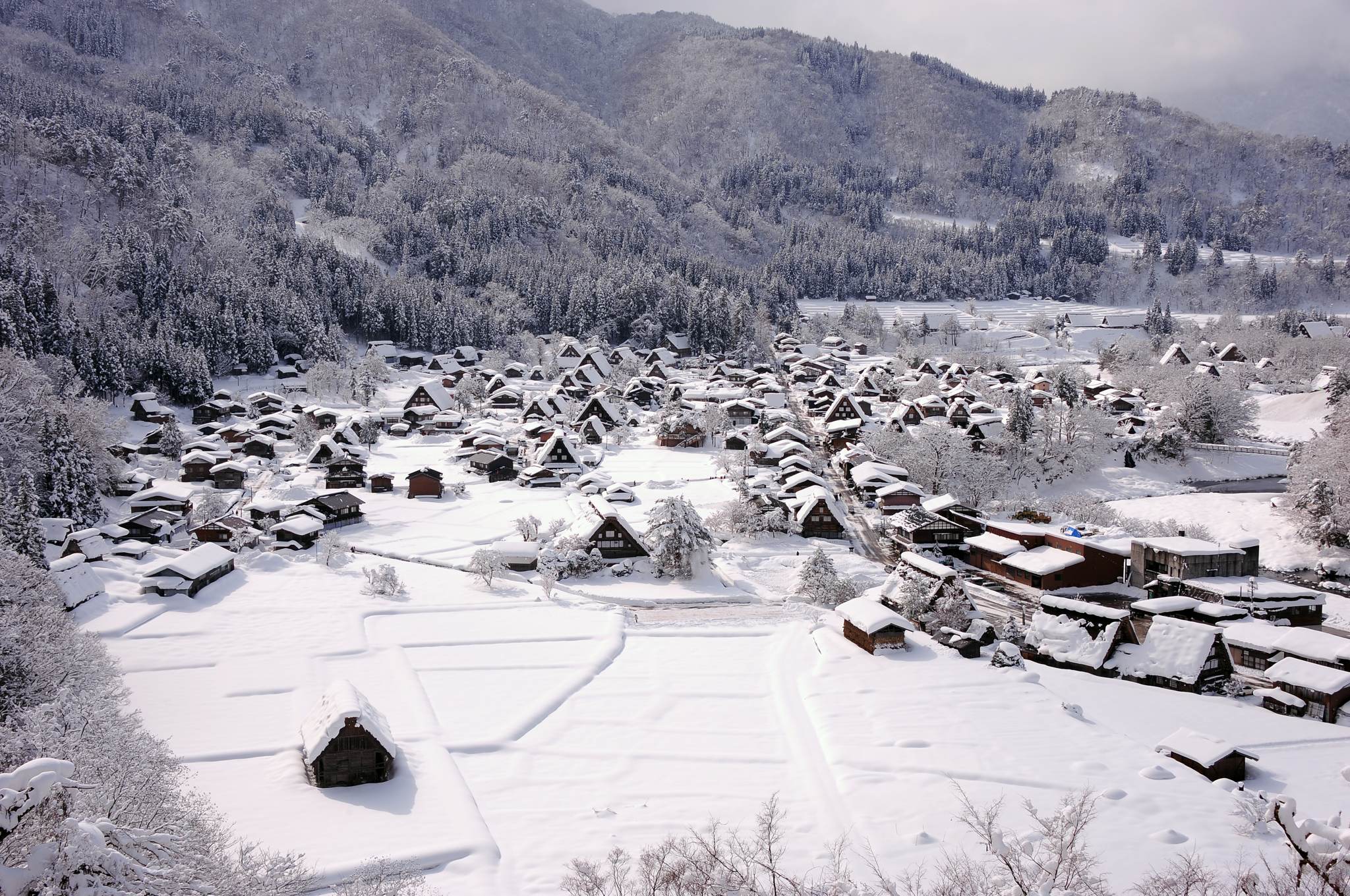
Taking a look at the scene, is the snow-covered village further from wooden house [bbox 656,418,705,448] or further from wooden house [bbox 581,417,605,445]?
wooden house [bbox 581,417,605,445]

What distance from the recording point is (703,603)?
1143 inches

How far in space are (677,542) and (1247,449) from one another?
1625 inches

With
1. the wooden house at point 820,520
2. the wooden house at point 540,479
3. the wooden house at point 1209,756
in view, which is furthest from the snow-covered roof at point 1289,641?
the wooden house at point 540,479

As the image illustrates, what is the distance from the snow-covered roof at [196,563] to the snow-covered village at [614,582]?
0.68 ft

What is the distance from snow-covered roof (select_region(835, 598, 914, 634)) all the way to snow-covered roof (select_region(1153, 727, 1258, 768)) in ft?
23.3

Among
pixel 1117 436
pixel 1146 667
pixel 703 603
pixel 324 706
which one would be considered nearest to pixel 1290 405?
pixel 1117 436

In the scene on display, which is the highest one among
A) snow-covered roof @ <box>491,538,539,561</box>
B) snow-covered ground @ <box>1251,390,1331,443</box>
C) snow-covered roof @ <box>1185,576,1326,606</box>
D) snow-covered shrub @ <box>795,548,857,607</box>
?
snow-covered ground @ <box>1251,390,1331,443</box>

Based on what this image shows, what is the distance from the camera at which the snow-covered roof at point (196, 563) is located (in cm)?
2698

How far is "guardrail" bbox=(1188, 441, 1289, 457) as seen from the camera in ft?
167

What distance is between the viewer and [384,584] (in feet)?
92.5

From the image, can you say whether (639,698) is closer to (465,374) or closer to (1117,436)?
(1117,436)

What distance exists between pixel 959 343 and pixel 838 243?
2178 inches

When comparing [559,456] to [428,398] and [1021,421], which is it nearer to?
[428,398]

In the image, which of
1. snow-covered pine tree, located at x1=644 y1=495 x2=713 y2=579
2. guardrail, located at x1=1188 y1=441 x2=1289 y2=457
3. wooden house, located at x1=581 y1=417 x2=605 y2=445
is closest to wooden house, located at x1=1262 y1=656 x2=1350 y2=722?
snow-covered pine tree, located at x1=644 y1=495 x2=713 y2=579
